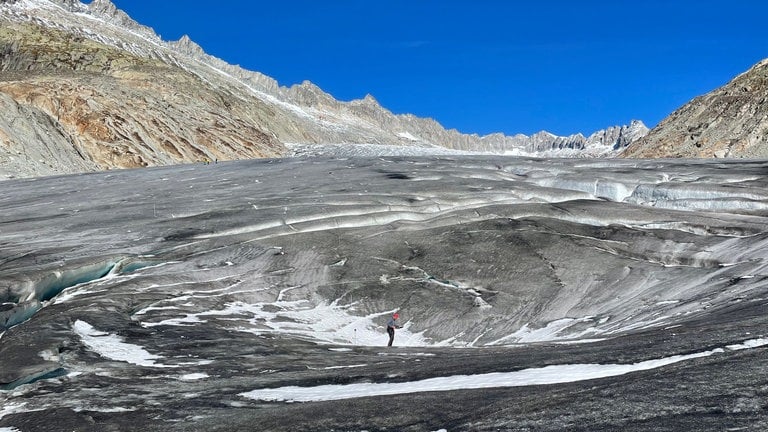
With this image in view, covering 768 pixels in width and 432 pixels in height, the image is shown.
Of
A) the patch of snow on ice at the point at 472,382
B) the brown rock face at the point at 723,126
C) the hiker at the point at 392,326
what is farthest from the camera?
the brown rock face at the point at 723,126

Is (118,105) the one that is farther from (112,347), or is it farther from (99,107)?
(112,347)

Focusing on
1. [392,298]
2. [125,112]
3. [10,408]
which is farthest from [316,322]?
[125,112]

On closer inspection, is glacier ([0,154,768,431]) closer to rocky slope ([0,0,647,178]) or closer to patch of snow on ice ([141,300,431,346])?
patch of snow on ice ([141,300,431,346])

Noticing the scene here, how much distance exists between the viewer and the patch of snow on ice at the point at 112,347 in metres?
18.1

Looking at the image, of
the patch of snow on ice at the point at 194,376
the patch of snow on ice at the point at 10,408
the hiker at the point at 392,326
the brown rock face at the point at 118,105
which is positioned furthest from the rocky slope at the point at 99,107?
the patch of snow on ice at the point at 10,408

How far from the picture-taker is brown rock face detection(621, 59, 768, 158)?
10625 cm

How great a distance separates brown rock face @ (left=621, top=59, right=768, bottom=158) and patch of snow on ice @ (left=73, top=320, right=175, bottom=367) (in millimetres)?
97553

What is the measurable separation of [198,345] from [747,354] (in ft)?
41.1

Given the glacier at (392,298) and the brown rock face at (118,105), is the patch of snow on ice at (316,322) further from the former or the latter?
the brown rock face at (118,105)

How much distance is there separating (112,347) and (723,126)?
110 meters

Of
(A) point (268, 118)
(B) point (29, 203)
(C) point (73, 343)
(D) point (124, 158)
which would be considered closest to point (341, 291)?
(C) point (73, 343)

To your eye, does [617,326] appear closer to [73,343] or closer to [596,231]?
[596,231]

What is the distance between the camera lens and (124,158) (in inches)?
3278

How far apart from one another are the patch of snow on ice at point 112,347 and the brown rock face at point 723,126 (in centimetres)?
9755
